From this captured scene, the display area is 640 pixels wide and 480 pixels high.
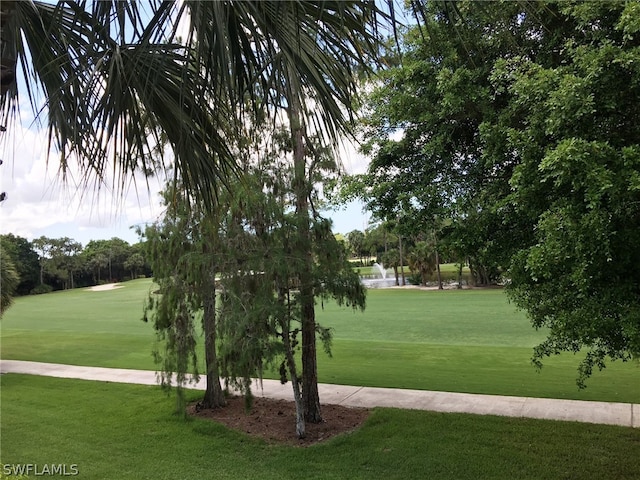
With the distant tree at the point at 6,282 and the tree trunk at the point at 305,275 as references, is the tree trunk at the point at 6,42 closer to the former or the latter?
the tree trunk at the point at 305,275

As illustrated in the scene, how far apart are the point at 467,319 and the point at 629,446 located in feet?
44.8

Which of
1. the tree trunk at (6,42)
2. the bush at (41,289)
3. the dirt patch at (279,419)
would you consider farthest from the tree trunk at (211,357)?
the bush at (41,289)

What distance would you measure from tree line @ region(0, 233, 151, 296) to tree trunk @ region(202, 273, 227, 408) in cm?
3868

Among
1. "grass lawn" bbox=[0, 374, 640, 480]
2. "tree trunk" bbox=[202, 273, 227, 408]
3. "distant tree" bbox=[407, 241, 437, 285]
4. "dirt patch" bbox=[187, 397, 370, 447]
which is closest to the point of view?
"grass lawn" bbox=[0, 374, 640, 480]

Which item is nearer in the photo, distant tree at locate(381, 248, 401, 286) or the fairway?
the fairway

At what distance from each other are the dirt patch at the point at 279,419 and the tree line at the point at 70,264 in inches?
1531

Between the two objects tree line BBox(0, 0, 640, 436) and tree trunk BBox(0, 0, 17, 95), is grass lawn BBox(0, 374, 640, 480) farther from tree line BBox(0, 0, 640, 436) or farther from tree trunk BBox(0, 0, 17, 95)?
tree trunk BBox(0, 0, 17, 95)

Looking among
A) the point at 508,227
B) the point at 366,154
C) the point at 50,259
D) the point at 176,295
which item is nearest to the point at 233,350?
the point at 176,295

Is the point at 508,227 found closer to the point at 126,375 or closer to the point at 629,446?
the point at 629,446

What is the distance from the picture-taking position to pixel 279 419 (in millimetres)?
7859

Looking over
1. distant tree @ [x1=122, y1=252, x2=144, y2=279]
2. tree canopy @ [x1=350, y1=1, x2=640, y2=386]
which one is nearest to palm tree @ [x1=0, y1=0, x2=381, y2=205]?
tree canopy @ [x1=350, y1=1, x2=640, y2=386]

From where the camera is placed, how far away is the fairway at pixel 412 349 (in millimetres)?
9516

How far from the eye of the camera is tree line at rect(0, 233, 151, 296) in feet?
162

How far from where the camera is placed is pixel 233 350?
6238mm
